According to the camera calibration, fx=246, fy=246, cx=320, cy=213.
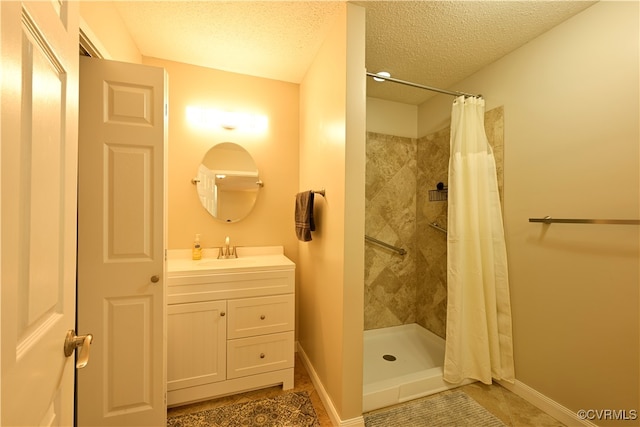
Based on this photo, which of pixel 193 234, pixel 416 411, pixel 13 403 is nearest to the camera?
pixel 13 403

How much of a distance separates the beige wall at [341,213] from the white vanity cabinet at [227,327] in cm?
29

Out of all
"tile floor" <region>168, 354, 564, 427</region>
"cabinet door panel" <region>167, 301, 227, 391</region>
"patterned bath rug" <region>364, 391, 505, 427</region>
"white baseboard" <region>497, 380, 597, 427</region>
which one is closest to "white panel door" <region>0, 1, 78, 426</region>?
"cabinet door panel" <region>167, 301, 227, 391</region>

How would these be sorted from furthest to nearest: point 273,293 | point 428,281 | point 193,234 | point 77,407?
point 428,281 → point 193,234 → point 273,293 → point 77,407

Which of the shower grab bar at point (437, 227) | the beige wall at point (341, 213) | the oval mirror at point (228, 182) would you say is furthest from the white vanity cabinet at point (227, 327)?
the shower grab bar at point (437, 227)

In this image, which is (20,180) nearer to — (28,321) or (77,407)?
(28,321)

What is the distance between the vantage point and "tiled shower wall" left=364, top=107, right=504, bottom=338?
2.42 meters

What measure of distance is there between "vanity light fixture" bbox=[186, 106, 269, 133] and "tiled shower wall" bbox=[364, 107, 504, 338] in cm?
108

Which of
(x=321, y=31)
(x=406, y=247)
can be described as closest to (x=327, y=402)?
(x=406, y=247)

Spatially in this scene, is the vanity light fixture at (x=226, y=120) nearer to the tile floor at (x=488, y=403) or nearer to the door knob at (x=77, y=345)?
the door knob at (x=77, y=345)

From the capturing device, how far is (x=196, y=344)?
1.59 metres

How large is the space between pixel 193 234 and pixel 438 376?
2.15 m

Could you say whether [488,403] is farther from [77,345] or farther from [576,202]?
[77,345]

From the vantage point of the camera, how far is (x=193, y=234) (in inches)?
80.0

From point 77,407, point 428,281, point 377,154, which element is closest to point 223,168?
point 377,154
